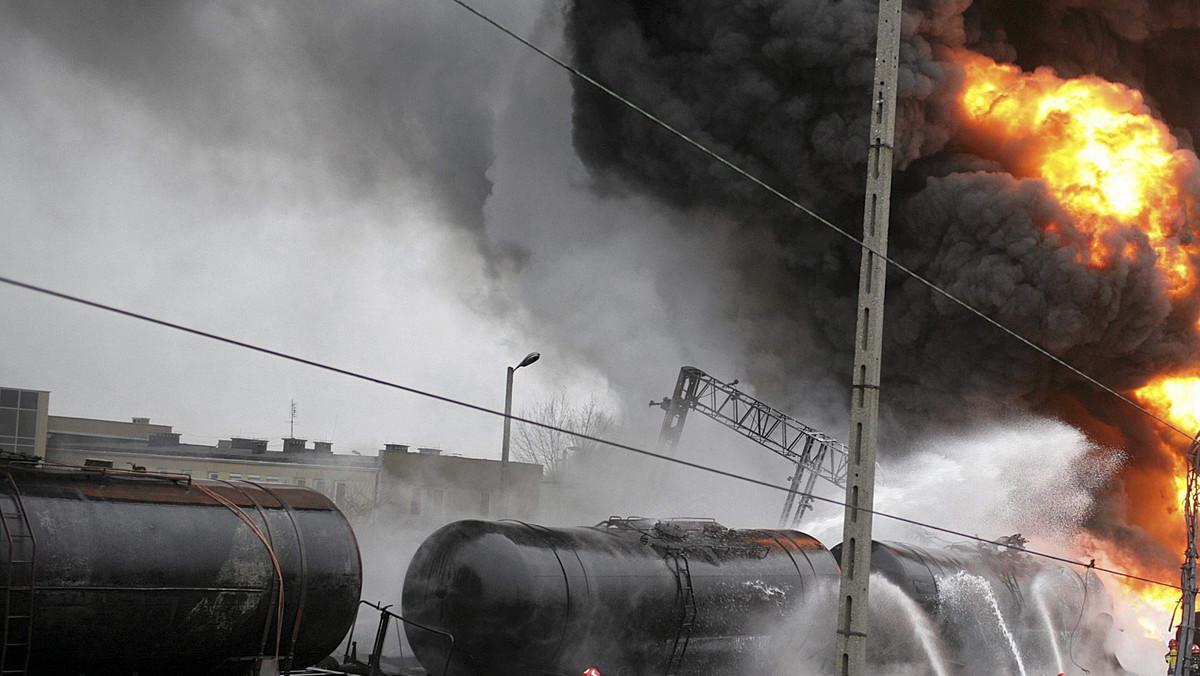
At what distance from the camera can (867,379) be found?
12.6m

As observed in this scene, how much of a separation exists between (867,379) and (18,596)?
840cm

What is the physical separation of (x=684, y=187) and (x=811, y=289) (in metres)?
5.05

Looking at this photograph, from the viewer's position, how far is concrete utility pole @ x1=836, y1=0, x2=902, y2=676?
12125 mm

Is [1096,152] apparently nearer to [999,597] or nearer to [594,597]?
[999,597]

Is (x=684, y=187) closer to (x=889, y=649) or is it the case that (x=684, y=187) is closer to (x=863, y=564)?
(x=889, y=649)

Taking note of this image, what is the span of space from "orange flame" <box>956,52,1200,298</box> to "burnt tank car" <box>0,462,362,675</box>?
939 inches

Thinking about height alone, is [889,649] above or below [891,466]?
below

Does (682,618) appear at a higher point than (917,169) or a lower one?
lower

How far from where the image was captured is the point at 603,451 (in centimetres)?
3966

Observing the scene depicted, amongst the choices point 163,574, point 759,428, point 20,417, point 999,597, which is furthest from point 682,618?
point 20,417

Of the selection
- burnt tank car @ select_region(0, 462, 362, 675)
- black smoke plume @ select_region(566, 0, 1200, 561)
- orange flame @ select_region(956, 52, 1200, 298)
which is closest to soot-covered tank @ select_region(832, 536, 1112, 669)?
black smoke plume @ select_region(566, 0, 1200, 561)

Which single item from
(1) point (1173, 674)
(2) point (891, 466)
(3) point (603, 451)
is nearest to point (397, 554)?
(1) point (1173, 674)

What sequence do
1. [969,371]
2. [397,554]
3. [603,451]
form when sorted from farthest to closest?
[603,451], [969,371], [397,554]

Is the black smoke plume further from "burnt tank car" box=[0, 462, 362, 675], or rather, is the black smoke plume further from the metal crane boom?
"burnt tank car" box=[0, 462, 362, 675]
